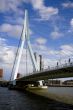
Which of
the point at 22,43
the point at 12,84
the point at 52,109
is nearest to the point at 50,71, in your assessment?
the point at 52,109

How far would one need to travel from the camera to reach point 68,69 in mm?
50375

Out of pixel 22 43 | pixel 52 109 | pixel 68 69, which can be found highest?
pixel 22 43

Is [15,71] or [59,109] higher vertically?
[15,71]

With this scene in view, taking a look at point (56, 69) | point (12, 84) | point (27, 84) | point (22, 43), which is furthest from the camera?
point (27, 84)

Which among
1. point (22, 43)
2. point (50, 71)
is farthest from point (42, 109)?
point (22, 43)

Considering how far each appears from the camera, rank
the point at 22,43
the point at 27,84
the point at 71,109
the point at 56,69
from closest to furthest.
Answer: the point at 71,109, the point at 56,69, the point at 22,43, the point at 27,84

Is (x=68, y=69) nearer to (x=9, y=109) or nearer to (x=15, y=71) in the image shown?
(x=9, y=109)

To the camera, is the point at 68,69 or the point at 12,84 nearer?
the point at 68,69

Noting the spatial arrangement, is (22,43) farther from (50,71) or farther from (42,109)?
(42,109)

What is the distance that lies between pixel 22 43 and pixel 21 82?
1297 inches

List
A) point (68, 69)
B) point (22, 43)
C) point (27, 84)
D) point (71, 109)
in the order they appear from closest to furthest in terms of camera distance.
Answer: point (71, 109) < point (68, 69) < point (22, 43) < point (27, 84)

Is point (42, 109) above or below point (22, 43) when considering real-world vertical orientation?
below

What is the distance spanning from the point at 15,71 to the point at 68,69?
44248 mm

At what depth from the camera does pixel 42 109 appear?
127 ft
